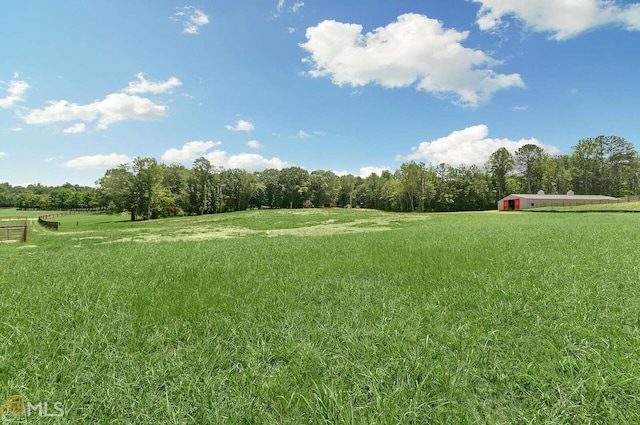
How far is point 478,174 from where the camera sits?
90.6 meters

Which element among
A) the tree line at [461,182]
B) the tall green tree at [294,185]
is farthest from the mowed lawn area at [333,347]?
the tall green tree at [294,185]

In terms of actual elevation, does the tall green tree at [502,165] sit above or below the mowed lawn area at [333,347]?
above

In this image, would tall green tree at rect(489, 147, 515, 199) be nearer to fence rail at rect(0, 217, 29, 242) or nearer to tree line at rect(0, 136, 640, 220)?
tree line at rect(0, 136, 640, 220)

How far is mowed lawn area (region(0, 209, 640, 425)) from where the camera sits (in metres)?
3.13

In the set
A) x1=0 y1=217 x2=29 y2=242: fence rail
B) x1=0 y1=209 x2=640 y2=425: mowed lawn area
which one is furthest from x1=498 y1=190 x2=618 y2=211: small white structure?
x1=0 y1=217 x2=29 y2=242: fence rail

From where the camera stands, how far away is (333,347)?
4375 mm

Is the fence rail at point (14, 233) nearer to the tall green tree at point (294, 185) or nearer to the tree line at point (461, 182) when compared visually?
the tree line at point (461, 182)

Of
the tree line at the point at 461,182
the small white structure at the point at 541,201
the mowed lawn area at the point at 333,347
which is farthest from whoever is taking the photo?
the tree line at the point at 461,182

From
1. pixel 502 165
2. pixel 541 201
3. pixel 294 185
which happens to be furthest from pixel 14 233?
pixel 502 165

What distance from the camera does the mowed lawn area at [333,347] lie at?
3135mm

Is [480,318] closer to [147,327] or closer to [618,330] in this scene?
[618,330]

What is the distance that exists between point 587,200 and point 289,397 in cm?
8822

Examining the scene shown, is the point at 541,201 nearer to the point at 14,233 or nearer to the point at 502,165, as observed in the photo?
the point at 502,165

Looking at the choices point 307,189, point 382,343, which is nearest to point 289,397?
point 382,343
